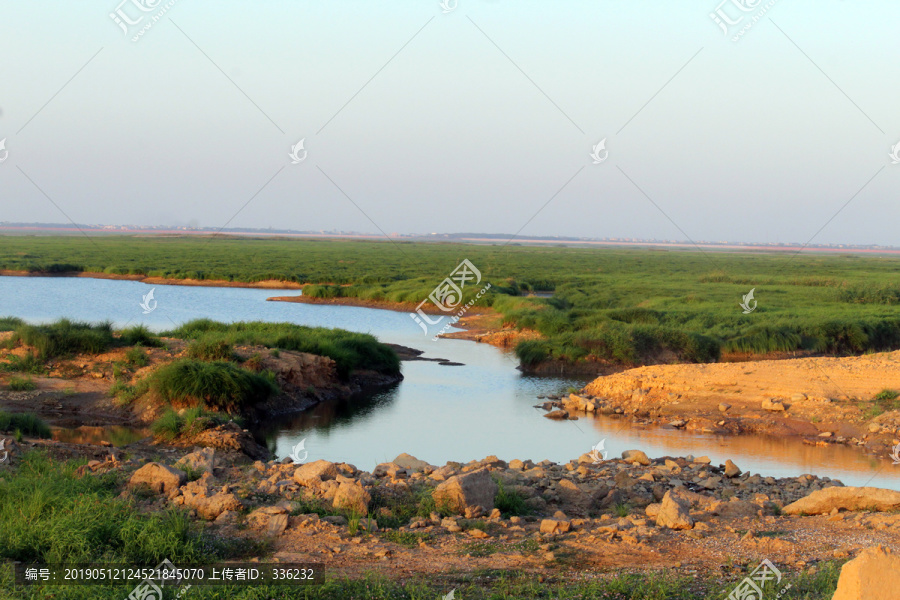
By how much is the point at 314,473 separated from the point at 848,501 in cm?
505

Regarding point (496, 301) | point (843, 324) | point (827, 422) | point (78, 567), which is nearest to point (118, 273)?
point (496, 301)

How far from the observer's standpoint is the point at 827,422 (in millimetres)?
14656

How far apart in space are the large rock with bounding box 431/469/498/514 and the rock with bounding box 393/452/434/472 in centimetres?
211

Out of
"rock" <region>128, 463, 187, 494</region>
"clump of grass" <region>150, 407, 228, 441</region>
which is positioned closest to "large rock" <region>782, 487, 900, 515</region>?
"rock" <region>128, 463, 187, 494</region>

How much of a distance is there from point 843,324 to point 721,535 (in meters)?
22.1

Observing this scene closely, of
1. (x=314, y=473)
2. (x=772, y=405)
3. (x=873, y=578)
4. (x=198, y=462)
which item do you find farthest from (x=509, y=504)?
(x=772, y=405)

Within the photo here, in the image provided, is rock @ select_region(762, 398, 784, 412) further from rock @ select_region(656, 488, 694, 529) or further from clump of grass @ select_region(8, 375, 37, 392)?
clump of grass @ select_region(8, 375, 37, 392)

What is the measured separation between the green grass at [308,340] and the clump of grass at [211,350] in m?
0.24

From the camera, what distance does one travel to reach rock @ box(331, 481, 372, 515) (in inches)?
270

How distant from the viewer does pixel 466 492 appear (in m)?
7.24

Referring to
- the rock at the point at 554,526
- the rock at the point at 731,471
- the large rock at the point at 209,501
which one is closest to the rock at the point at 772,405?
the rock at the point at 731,471

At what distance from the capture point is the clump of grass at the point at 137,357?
15.2 metres

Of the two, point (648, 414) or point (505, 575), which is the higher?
point (648, 414)

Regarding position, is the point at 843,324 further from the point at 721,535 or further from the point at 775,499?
the point at 721,535
